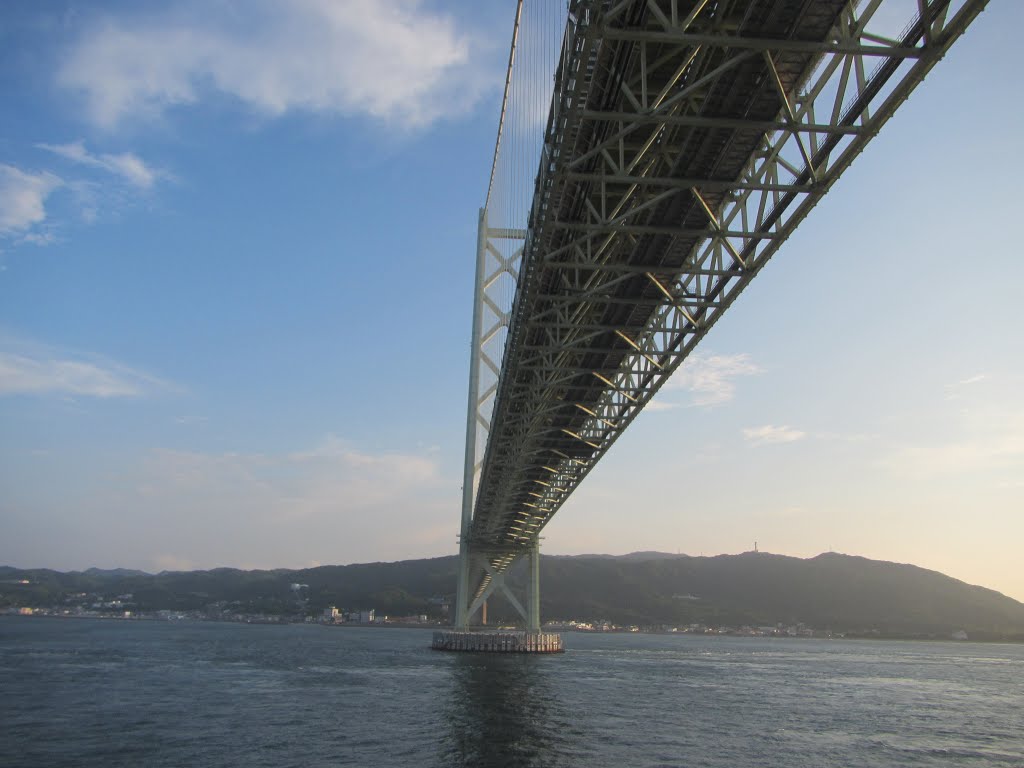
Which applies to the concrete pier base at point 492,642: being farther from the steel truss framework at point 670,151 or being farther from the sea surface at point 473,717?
the steel truss framework at point 670,151

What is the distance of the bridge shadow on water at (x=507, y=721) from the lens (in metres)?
17.6

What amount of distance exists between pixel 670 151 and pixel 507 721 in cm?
1634

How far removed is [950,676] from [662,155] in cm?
5746

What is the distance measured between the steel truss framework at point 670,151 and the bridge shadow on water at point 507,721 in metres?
9.15

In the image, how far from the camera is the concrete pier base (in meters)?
51.9

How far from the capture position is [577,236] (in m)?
15.8

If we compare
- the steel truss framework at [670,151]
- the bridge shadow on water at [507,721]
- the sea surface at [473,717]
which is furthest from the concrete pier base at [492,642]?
the steel truss framework at [670,151]

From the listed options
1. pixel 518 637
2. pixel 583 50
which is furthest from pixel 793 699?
pixel 583 50

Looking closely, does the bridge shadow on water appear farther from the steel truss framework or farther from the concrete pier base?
the concrete pier base

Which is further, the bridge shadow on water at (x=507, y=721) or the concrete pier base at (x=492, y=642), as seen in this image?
the concrete pier base at (x=492, y=642)

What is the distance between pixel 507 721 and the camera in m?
22.8

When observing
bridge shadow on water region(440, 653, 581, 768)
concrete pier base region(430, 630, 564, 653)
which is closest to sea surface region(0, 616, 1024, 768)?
bridge shadow on water region(440, 653, 581, 768)

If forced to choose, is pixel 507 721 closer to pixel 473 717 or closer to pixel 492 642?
pixel 473 717

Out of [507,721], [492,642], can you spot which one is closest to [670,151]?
[507,721]
